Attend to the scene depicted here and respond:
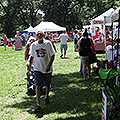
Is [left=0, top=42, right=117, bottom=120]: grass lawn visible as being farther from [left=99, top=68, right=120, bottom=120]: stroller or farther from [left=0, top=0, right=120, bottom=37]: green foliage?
[left=0, top=0, right=120, bottom=37]: green foliage

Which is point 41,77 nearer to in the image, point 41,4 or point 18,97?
point 18,97

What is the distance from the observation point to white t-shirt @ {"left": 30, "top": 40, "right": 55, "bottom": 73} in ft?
18.9

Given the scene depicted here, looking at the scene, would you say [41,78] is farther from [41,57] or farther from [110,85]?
[110,85]

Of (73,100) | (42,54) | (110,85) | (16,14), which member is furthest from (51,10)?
(110,85)

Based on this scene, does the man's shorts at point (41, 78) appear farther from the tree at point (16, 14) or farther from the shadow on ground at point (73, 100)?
the tree at point (16, 14)

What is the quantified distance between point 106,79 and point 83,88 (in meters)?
3.40

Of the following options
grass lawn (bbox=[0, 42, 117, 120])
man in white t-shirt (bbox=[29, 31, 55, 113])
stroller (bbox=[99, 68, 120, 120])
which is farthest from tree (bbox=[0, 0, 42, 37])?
stroller (bbox=[99, 68, 120, 120])

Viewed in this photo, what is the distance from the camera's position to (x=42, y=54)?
227 inches

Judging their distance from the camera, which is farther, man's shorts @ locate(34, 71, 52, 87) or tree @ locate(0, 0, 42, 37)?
tree @ locate(0, 0, 42, 37)

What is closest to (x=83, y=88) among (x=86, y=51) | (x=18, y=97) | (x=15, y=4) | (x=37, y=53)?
(x=86, y=51)

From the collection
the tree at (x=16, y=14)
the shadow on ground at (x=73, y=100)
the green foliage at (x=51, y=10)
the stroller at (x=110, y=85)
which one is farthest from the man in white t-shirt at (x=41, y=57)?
the tree at (x=16, y=14)

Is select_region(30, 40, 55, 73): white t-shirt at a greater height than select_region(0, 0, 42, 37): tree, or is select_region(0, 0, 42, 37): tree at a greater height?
select_region(0, 0, 42, 37): tree

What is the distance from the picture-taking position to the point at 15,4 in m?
51.2

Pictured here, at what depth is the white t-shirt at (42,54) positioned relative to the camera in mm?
5766
